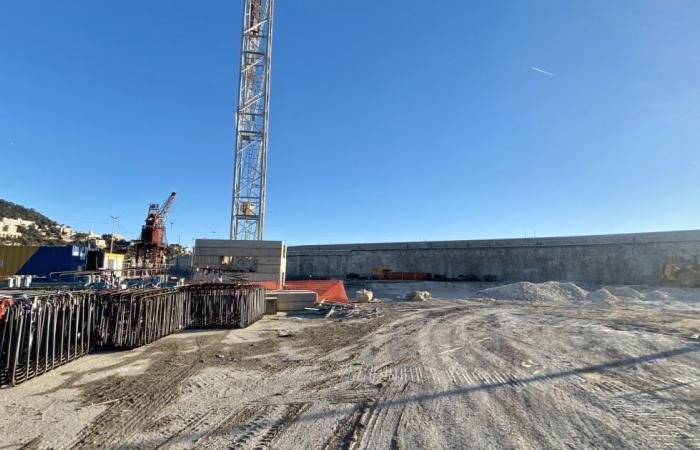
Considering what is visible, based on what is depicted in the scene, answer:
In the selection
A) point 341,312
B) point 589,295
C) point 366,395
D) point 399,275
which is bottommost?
point 589,295

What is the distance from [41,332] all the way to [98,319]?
1698 millimetres

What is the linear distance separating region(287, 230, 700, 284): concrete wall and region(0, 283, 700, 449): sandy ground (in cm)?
3093

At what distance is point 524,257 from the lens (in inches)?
1602

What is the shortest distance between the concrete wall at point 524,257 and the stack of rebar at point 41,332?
131ft

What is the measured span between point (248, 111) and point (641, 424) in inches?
1291

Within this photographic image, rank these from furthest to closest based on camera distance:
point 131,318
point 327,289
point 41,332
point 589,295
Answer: point 589,295
point 327,289
point 131,318
point 41,332

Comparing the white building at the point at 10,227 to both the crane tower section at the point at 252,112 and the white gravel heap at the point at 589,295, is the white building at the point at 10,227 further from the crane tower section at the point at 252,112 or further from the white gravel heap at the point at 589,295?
the white gravel heap at the point at 589,295

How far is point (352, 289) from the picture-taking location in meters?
38.4

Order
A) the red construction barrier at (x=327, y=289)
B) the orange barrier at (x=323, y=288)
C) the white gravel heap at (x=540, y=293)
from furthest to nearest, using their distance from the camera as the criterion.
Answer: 1. the white gravel heap at (x=540, y=293)
2. the red construction barrier at (x=327, y=289)
3. the orange barrier at (x=323, y=288)

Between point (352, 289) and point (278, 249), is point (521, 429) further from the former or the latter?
→ point (352, 289)

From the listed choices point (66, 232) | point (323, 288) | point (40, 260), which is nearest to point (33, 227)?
point (66, 232)

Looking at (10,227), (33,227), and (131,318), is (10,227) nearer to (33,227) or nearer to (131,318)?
(33,227)

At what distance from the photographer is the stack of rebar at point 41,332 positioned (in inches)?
226

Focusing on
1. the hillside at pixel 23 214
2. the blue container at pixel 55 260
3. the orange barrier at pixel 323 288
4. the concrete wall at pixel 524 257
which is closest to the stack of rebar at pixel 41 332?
the orange barrier at pixel 323 288
